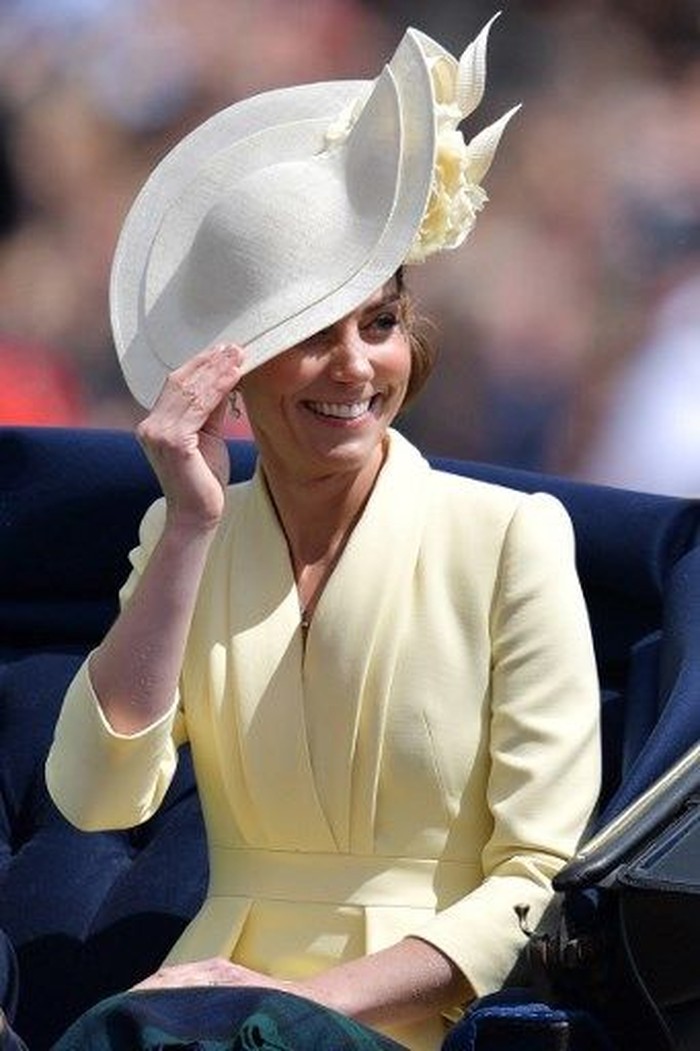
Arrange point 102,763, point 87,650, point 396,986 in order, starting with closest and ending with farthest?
point 396,986, point 102,763, point 87,650

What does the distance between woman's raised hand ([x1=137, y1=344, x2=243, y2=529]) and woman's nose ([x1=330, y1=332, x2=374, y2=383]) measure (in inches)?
2.9

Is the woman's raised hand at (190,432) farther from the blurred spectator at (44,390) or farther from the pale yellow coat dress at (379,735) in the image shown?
the blurred spectator at (44,390)

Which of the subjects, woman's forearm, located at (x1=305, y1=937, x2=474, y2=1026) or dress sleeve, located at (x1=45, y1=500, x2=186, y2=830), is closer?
woman's forearm, located at (x1=305, y1=937, x2=474, y2=1026)

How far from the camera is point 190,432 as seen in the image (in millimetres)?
1979

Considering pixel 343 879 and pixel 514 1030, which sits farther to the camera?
pixel 343 879

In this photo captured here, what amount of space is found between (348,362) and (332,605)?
0.18 metres

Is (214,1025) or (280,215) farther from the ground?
(280,215)

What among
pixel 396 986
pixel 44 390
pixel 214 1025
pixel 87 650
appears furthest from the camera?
pixel 44 390

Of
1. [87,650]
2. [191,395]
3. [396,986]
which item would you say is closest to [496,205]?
[87,650]

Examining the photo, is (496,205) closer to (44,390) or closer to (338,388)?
(44,390)

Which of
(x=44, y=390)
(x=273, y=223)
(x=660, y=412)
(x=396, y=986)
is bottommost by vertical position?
(x=44, y=390)

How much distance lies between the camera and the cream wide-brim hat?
1995 millimetres

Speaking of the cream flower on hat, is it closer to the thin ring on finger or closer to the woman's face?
the woman's face

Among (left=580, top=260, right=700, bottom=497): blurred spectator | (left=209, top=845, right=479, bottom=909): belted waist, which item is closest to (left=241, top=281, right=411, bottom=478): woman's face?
(left=209, top=845, right=479, bottom=909): belted waist
